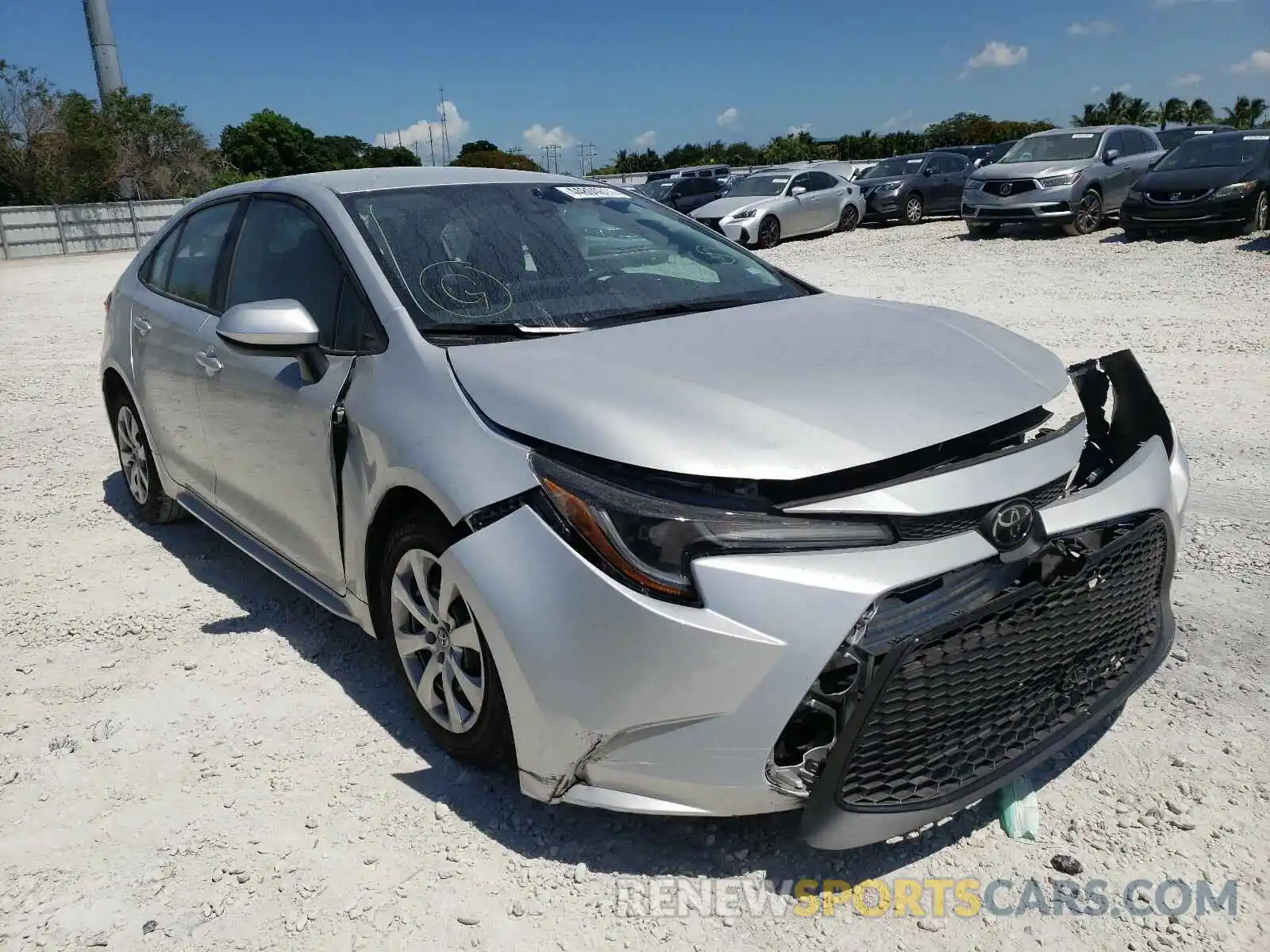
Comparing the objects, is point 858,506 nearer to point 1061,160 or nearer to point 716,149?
point 1061,160

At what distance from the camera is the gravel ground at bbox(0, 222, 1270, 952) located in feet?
7.75

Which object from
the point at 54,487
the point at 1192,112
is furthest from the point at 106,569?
the point at 1192,112

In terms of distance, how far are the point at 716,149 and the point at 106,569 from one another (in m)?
65.0

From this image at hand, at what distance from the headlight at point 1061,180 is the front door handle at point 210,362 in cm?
1505

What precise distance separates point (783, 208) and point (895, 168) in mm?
4910

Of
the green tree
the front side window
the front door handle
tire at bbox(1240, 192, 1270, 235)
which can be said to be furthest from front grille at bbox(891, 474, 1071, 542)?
the green tree

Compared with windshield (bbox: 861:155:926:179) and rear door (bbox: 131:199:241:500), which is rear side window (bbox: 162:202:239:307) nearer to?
rear door (bbox: 131:199:241:500)

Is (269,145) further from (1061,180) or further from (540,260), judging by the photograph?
(540,260)

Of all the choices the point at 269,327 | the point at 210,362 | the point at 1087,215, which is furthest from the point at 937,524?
the point at 1087,215

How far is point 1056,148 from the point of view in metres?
17.0

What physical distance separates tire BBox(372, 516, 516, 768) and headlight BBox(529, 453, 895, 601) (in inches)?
19.7

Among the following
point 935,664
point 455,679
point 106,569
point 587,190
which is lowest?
point 106,569

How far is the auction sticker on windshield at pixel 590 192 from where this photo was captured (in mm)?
3904

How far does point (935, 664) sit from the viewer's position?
219 cm
